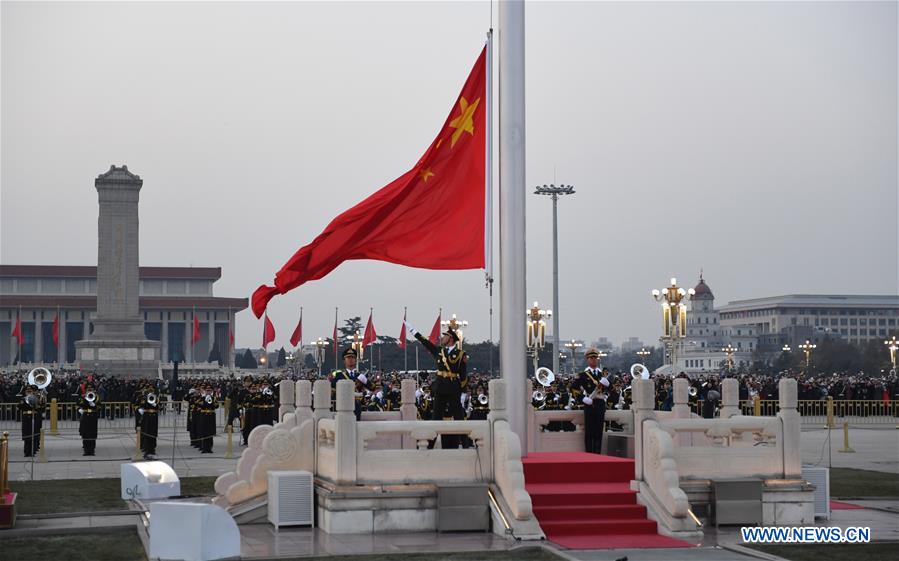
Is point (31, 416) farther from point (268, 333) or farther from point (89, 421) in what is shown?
point (268, 333)

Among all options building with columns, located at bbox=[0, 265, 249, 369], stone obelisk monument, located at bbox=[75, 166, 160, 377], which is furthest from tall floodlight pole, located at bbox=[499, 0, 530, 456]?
building with columns, located at bbox=[0, 265, 249, 369]

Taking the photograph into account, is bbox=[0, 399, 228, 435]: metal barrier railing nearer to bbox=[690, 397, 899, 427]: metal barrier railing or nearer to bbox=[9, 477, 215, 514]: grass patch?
bbox=[9, 477, 215, 514]: grass patch

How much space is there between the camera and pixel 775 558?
36.7 ft

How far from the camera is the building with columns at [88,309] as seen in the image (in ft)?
390

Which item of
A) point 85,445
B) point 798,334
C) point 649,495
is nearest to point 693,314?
point 798,334

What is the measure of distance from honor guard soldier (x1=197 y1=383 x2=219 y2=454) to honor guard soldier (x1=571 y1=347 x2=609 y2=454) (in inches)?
557

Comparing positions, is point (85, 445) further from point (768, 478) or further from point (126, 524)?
point (768, 478)

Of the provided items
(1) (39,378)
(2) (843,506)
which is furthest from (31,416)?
(2) (843,506)

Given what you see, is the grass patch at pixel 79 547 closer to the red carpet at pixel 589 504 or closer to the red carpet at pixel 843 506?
the red carpet at pixel 589 504

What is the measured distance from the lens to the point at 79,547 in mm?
12344

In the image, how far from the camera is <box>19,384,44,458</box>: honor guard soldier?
26.4 meters

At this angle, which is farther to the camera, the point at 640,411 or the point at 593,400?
the point at 593,400

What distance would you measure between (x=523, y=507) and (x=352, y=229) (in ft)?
13.1

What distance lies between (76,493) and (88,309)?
10494 centimetres
